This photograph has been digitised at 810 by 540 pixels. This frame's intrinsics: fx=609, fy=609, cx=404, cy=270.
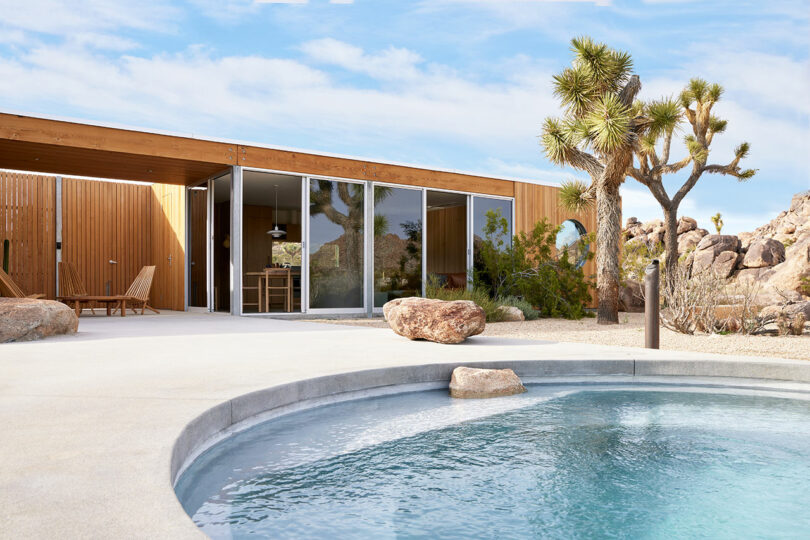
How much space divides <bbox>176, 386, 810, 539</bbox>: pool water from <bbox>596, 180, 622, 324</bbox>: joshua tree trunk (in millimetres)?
6823

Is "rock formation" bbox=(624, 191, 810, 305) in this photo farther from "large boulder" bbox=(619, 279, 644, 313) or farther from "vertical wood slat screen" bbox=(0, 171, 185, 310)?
"vertical wood slat screen" bbox=(0, 171, 185, 310)

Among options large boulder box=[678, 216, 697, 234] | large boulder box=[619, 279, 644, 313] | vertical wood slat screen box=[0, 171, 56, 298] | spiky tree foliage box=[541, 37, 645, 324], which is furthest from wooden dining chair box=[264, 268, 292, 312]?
large boulder box=[678, 216, 697, 234]

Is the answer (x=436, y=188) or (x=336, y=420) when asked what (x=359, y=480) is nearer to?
(x=336, y=420)

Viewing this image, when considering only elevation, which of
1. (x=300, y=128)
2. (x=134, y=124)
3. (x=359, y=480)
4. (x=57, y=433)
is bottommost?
(x=359, y=480)

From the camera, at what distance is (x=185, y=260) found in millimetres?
12289

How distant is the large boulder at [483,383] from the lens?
410 centimetres

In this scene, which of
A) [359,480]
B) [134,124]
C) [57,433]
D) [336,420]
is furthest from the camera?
[134,124]

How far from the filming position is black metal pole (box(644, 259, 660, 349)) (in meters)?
5.82

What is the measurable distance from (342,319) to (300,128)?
16837mm

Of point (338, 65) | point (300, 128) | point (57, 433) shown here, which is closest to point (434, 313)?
point (57, 433)

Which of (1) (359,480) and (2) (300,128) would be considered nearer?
(1) (359,480)

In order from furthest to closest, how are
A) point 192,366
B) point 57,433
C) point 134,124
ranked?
point 134,124 → point 192,366 → point 57,433

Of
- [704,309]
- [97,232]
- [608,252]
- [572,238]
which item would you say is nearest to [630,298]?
[572,238]

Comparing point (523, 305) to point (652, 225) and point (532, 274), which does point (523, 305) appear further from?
point (652, 225)
